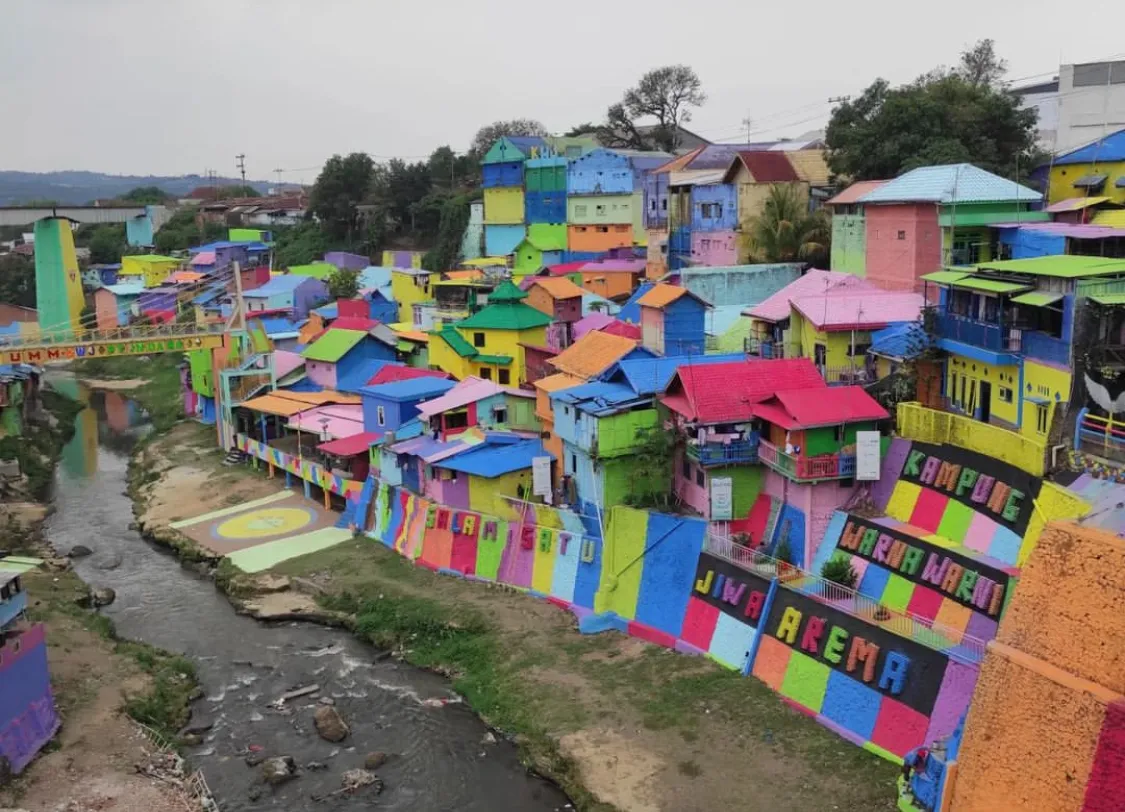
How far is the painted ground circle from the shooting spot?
117 ft

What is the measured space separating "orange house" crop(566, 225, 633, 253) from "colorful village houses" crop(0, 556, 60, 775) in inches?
1559

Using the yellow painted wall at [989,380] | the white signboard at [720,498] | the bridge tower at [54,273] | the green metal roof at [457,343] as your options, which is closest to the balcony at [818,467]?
the white signboard at [720,498]

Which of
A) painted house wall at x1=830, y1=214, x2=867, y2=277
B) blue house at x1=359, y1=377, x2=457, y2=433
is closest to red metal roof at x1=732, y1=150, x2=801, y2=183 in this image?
painted house wall at x1=830, y1=214, x2=867, y2=277

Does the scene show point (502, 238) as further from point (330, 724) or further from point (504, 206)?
point (330, 724)

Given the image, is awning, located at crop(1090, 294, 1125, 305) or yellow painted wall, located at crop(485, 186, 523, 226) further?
yellow painted wall, located at crop(485, 186, 523, 226)

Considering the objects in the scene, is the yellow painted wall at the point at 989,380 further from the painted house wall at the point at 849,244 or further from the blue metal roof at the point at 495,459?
the blue metal roof at the point at 495,459

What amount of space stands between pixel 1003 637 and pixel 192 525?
1143 inches

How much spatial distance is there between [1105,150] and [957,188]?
7.06 meters

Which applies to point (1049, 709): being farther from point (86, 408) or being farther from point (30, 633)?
point (86, 408)

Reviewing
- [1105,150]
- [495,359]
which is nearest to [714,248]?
[495,359]

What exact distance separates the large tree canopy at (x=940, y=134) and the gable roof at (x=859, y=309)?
8.74 metres

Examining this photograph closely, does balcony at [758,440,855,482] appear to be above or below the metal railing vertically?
above

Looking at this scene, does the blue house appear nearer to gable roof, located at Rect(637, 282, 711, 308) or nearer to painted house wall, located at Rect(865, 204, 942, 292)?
gable roof, located at Rect(637, 282, 711, 308)

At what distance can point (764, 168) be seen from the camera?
147ft
